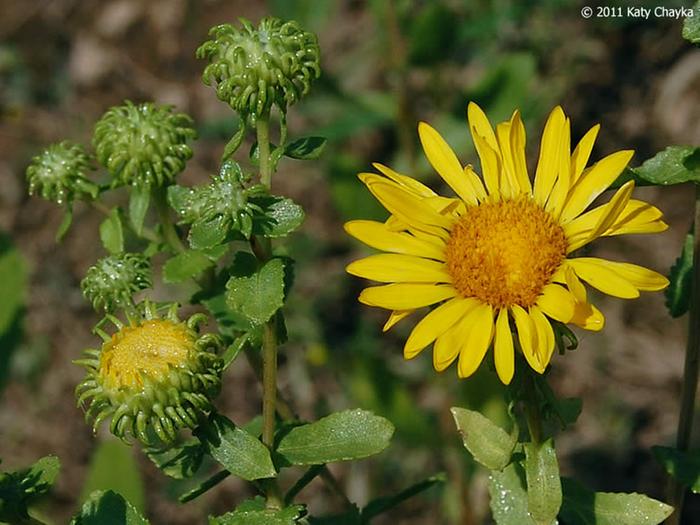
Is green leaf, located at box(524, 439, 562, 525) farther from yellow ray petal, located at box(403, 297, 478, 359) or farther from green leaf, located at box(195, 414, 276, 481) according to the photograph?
green leaf, located at box(195, 414, 276, 481)

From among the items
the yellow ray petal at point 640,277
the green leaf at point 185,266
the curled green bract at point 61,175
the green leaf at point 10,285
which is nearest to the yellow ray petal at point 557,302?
the yellow ray petal at point 640,277

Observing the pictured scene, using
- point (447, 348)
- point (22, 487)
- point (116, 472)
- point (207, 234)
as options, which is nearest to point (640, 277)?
point (447, 348)

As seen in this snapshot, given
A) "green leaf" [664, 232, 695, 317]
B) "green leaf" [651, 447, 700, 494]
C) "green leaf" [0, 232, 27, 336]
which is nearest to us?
"green leaf" [651, 447, 700, 494]

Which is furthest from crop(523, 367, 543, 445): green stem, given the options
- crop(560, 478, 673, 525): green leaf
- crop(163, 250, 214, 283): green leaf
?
crop(163, 250, 214, 283): green leaf

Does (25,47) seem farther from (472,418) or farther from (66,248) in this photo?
(472,418)

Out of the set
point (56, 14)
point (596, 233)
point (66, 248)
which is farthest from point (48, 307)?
point (596, 233)
